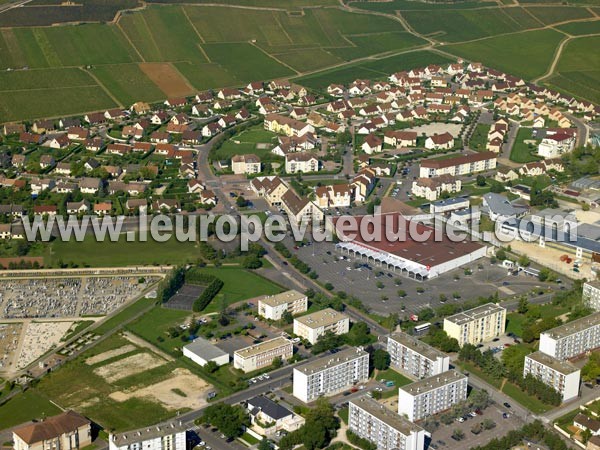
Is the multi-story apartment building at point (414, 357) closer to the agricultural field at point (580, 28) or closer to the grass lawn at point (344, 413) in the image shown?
the grass lawn at point (344, 413)

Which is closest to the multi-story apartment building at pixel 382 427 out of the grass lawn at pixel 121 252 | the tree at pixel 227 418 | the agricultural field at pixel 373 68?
the tree at pixel 227 418

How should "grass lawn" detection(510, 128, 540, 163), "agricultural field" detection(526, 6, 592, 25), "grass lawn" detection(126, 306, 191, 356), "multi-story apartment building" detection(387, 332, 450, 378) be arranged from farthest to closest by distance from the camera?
"agricultural field" detection(526, 6, 592, 25) → "grass lawn" detection(510, 128, 540, 163) → "grass lawn" detection(126, 306, 191, 356) → "multi-story apartment building" detection(387, 332, 450, 378)

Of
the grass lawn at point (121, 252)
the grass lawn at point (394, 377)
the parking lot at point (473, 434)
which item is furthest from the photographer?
the grass lawn at point (121, 252)

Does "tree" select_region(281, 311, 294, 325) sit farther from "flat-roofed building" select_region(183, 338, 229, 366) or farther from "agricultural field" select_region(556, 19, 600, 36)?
"agricultural field" select_region(556, 19, 600, 36)

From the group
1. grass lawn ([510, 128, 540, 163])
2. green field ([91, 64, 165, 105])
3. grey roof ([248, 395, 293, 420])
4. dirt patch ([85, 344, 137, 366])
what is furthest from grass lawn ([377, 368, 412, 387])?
green field ([91, 64, 165, 105])

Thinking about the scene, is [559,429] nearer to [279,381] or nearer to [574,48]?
[279,381]

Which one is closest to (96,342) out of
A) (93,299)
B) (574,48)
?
(93,299)

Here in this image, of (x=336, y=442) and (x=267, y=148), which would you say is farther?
(x=267, y=148)
